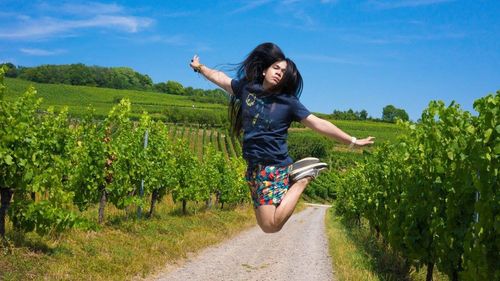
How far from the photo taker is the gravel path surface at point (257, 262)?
873 centimetres

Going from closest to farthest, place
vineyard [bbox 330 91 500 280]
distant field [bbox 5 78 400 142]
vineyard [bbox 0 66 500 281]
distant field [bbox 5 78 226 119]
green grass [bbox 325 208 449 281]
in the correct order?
1. vineyard [bbox 330 91 500 280]
2. vineyard [bbox 0 66 500 281]
3. green grass [bbox 325 208 449 281]
4. distant field [bbox 5 78 226 119]
5. distant field [bbox 5 78 400 142]

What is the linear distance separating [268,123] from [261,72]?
55 centimetres

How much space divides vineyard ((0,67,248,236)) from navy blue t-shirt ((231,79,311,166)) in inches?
161

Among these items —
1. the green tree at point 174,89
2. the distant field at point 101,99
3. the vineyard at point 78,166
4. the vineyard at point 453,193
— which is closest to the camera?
the vineyard at point 453,193

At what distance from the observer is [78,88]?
91.8m

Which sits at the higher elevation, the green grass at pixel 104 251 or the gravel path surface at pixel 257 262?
the green grass at pixel 104 251

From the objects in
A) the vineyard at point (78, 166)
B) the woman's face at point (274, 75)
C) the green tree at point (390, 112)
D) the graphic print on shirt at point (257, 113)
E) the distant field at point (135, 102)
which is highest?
the green tree at point (390, 112)

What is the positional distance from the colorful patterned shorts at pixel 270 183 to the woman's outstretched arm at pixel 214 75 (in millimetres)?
895

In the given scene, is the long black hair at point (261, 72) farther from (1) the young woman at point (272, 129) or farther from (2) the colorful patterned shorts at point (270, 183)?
(2) the colorful patterned shorts at point (270, 183)

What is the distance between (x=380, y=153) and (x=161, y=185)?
668 centimetres

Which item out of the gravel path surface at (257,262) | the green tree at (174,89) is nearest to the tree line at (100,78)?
the green tree at (174,89)

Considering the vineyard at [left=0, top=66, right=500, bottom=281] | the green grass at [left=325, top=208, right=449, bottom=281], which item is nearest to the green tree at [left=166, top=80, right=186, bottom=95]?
the vineyard at [left=0, top=66, right=500, bottom=281]

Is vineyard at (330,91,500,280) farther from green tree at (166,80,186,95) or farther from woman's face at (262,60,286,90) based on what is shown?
green tree at (166,80,186,95)

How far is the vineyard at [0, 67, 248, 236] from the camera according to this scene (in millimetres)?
7293
